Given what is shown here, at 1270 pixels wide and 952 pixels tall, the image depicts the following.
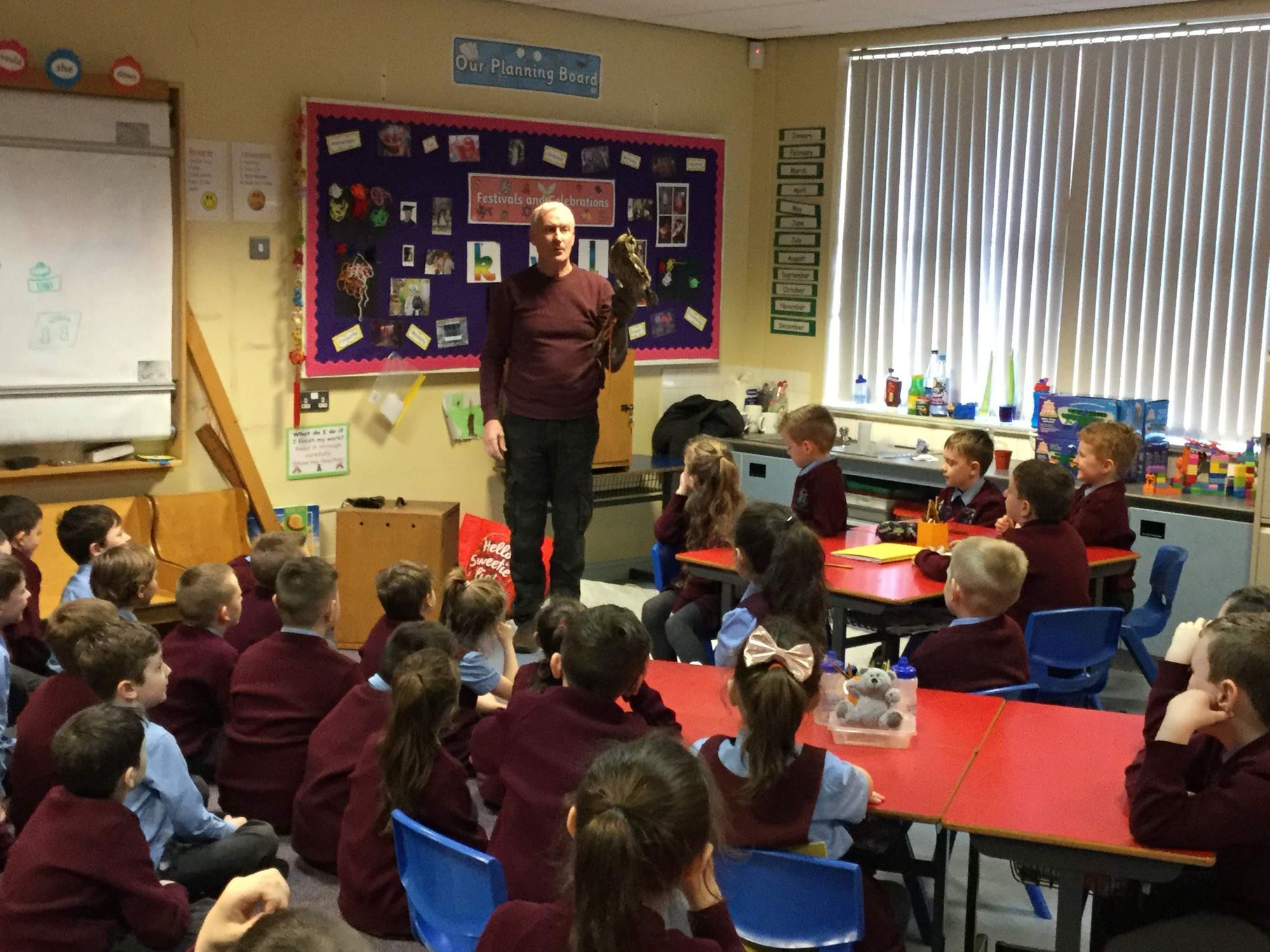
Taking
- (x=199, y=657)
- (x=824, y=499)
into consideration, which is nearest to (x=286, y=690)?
(x=199, y=657)

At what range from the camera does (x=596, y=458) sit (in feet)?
21.7

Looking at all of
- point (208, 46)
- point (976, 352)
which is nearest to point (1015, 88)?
point (976, 352)

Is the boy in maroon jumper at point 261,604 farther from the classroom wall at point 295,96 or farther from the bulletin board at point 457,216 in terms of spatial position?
the bulletin board at point 457,216

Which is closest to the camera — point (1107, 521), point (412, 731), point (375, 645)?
point (412, 731)

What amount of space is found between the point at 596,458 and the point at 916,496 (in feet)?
4.95

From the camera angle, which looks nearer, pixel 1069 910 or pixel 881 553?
pixel 1069 910

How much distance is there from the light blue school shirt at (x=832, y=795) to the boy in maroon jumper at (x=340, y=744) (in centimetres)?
81

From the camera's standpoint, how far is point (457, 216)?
6.22 m

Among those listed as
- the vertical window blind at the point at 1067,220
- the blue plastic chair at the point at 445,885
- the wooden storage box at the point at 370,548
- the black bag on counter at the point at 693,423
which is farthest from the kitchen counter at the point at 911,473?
the blue plastic chair at the point at 445,885

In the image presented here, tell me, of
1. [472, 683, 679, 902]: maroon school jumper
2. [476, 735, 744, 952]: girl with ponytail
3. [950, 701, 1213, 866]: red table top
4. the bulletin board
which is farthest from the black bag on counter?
[476, 735, 744, 952]: girl with ponytail

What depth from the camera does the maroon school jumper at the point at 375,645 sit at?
3691 millimetres

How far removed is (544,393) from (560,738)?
292cm

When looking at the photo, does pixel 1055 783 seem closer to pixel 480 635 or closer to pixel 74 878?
pixel 480 635

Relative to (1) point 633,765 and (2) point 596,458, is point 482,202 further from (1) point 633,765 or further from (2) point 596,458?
(1) point 633,765
